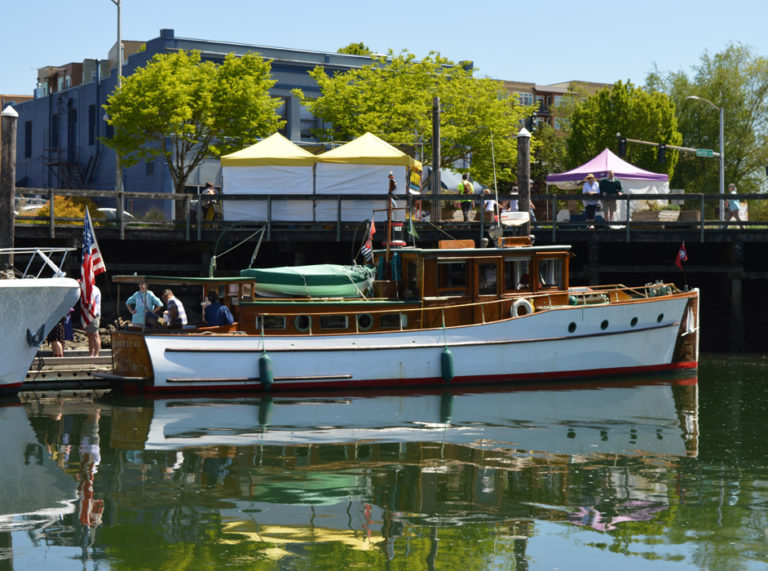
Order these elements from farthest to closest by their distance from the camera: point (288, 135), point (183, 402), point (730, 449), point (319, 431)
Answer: point (288, 135)
point (183, 402)
point (319, 431)
point (730, 449)

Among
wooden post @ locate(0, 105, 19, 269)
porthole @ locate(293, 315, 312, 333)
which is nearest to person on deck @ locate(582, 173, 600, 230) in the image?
porthole @ locate(293, 315, 312, 333)

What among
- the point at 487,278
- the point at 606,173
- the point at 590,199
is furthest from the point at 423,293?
the point at 606,173

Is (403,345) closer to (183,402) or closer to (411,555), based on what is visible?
(183,402)

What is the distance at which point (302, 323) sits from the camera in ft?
64.0

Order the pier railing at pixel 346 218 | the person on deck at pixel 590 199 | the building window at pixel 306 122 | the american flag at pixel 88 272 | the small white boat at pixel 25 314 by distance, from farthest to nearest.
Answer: the building window at pixel 306 122, the person on deck at pixel 590 199, the pier railing at pixel 346 218, the american flag at pixel 88 272, the small white boat at pixel 25 314

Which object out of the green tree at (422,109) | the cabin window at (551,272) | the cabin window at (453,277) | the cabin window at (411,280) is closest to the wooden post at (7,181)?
the cabin window at (411,280)

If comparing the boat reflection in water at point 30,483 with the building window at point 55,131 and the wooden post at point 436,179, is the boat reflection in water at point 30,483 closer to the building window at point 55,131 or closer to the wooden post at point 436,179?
the wooden post at point 436,179

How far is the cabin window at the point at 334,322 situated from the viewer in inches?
767

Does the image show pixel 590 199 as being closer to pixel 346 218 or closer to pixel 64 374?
A: pixel 346 218

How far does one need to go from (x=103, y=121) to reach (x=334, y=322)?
1304 inches

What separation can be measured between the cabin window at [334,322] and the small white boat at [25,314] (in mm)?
4515

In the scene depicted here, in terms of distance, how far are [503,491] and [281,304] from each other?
27.9ft

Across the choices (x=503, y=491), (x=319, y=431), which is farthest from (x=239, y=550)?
(x=319, y=431)

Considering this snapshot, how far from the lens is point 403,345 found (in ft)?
64.3
